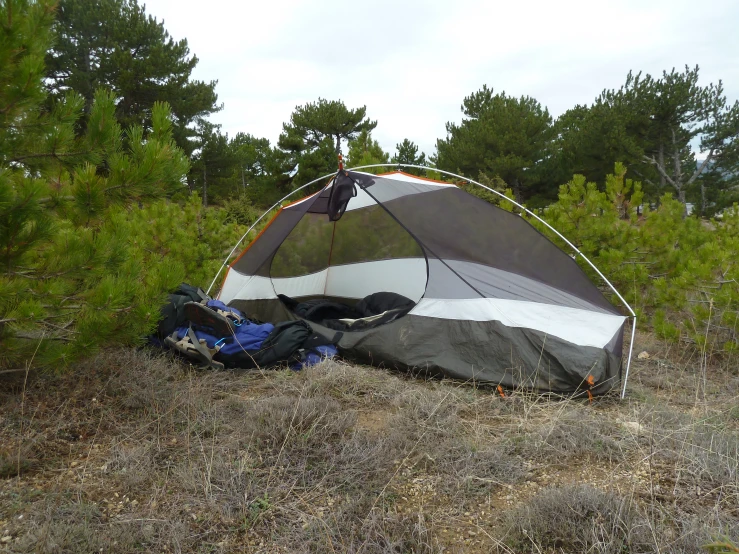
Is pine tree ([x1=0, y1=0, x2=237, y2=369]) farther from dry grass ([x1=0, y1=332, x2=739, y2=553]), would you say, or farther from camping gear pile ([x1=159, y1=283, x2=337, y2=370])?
camping gear pile ([x1=159, y1=283, x2=337, y2=370])

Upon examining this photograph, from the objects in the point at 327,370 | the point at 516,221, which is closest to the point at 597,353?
the point at 516,221

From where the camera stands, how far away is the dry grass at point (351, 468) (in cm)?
183

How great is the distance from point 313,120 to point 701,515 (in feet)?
50.9

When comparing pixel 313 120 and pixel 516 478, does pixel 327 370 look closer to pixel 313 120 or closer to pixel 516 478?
pixel 516 478

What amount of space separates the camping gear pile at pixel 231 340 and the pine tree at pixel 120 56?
410 inches

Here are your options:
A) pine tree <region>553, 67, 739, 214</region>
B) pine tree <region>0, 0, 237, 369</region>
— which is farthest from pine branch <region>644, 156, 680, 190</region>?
pine tree <region>0, 0, 237, 369</region>

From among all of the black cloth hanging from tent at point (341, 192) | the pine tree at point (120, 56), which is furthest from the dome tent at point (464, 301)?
the pine tree at point (120, 56)

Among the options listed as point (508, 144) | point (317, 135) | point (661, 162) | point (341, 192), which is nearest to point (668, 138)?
point (661, 162)

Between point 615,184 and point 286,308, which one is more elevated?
point 615,184

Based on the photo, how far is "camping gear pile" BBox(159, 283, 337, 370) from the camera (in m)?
3.74

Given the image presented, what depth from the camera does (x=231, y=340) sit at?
381 cm

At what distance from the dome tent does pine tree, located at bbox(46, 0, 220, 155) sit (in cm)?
992

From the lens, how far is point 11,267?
2402mm

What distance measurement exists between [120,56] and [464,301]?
12.9 metres
